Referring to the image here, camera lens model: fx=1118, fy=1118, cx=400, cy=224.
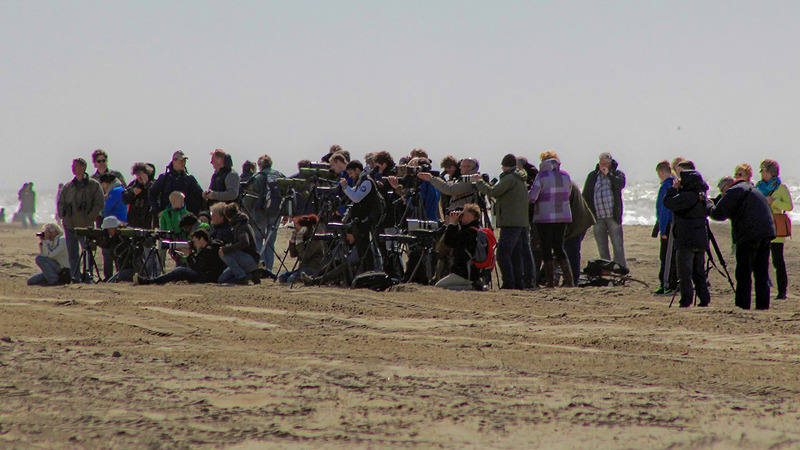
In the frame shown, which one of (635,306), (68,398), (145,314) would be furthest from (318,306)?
(68,398)

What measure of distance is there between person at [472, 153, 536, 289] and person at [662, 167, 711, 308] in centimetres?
235

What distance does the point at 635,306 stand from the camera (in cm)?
1165

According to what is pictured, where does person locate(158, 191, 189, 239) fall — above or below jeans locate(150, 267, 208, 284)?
above

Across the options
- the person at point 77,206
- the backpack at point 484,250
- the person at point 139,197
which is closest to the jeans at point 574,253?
the backpack at point 484,250

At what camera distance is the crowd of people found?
42.0 ft

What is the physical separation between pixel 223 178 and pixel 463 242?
391 centimetres

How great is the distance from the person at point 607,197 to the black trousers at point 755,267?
357cm

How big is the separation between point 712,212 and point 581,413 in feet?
17.8

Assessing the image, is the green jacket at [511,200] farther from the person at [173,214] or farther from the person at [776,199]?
the person at [173,214]

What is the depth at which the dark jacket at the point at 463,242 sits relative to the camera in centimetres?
1263

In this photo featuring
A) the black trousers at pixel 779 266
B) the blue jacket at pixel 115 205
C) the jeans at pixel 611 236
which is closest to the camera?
the black trousers at pixel 779 266

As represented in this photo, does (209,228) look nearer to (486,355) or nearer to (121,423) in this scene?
(486,355)

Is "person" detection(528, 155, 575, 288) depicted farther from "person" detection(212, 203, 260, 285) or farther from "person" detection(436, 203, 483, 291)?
"person" detection(212, 203, 260, 285)

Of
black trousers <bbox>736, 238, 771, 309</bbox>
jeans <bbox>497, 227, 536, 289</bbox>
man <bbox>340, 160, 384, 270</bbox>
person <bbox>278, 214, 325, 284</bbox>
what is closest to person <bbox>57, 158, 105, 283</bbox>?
person <bbox>278, 214, 325, 284</bbox>
